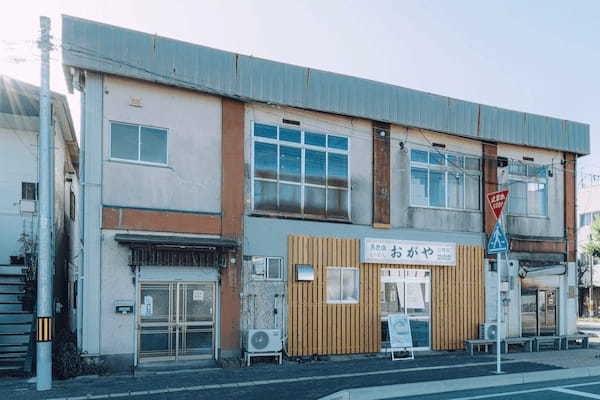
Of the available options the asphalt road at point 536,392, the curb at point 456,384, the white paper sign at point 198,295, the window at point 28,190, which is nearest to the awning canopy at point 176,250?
the white paper sign at point 198,295

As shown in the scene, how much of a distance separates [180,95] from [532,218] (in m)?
12.2

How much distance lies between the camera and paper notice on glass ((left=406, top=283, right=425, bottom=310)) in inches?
656

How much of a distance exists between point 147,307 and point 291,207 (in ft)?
14.7

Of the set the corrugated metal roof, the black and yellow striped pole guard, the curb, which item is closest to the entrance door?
the black and yellow striped pole guard

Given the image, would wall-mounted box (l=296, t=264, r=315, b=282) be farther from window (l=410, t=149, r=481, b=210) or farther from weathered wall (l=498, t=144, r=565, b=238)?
weathered wall (l=498, t=144, r=565, b=238)

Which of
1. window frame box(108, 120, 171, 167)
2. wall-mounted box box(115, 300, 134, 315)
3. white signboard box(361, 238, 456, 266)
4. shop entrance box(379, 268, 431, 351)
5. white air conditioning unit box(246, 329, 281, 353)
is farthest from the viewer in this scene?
shop entrance box(379, 268, 431, 351)

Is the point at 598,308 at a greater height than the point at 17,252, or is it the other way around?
the point at 17,252

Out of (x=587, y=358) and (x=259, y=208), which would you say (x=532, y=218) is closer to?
(x=587, y=358)

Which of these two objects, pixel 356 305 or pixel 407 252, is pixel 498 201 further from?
pixel 356 305

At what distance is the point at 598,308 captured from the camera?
4050 cm

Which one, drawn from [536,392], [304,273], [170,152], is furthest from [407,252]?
[170,152]

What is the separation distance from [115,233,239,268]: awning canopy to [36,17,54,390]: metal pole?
6.23 ft

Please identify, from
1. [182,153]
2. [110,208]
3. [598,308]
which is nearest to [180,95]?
[182,153]

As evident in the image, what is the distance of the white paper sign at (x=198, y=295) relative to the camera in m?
13.8
